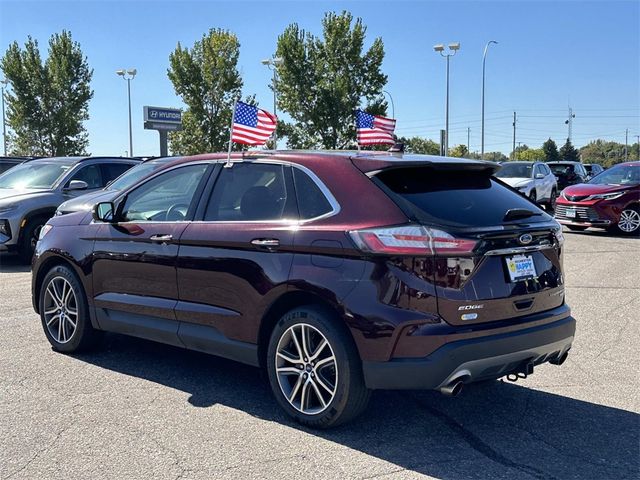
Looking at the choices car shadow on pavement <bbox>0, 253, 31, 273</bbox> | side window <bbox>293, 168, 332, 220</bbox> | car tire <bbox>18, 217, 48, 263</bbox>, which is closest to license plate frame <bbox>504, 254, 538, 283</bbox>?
side window <bbox>293, 168, 332, 220</bbox>

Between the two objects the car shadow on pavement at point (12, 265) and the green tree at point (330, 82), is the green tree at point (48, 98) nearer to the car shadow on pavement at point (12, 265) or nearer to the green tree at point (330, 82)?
the green tree at point (330, 82)

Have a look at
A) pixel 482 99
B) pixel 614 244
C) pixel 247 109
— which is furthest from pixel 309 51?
pixel 247 109

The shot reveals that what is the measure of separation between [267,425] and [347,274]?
1.14 meters

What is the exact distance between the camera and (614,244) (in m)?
13.4

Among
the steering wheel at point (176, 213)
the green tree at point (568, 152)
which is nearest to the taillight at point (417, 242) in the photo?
the steering wheel at point (176, 213)

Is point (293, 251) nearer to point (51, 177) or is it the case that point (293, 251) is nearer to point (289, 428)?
point (289, 428)

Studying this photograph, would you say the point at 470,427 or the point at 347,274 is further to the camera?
the point at 470,427

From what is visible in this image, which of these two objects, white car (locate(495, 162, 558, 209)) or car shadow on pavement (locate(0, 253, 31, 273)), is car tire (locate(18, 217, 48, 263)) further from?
white car (locate(495, 162, 558, 209))

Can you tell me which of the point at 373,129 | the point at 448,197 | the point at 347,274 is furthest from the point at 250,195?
the point at 373,129

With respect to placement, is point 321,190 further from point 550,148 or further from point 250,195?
point 550,148

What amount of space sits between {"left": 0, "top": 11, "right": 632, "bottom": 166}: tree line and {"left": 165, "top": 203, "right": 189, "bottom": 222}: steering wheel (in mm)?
32101

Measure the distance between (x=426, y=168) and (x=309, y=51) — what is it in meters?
36.3

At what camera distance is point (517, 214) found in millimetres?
4047

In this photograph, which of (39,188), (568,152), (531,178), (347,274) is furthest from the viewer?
(568,152)
